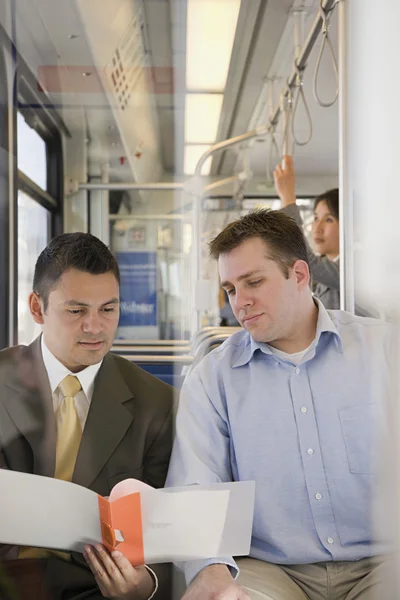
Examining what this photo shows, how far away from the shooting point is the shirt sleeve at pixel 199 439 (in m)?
1.22

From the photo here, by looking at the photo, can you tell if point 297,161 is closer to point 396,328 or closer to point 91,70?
point 91,70

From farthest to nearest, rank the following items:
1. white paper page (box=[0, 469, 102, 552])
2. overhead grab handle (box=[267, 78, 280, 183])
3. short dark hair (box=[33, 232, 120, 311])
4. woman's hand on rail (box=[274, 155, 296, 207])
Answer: woman's hand on rail (box=[274, 155, 296, 207]), overhead grab handle (box=[267, 78, 280, 183]), short dark hair (box=[33, 232, 120, 311]), white paper page (box=[0, 469, 102, 552])

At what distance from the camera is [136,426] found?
4.11ft

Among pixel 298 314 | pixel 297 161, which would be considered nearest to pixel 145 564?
pixel 298 314

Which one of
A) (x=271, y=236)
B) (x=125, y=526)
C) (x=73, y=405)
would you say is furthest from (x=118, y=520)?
(x=271, y=236)

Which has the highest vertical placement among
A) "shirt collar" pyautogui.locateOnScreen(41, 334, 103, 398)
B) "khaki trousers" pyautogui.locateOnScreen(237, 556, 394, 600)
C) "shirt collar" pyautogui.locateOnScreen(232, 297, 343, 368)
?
"shirt collar" pyautogui.locateOnScreen(232, 297, 343, 368)

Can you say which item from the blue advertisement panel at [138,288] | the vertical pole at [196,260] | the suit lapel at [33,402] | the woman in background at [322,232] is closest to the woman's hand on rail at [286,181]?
the woman in background at [322,232]

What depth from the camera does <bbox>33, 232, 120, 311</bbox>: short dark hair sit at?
46.9 inches

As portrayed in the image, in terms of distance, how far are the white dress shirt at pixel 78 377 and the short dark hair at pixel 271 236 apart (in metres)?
0.32

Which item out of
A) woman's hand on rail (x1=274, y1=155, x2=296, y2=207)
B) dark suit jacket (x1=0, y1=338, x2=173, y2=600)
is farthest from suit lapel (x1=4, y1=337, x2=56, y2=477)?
woman's hand on rail (x1=274, y1=155, x2=296, y2=207)

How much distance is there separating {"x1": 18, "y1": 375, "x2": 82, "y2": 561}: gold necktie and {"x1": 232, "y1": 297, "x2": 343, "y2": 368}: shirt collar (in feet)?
1.05

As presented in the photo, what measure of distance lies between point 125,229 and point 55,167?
165mm

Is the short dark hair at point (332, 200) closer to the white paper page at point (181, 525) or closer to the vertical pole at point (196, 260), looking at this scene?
the vertical pole at point (196, 260)

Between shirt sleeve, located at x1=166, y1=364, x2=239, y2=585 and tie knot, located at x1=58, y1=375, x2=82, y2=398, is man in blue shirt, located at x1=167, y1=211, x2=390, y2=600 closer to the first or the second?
shirt sleeve, located at x1=166, y1=364, x2=239, y2=585
